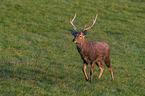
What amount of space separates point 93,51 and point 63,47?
6393mm

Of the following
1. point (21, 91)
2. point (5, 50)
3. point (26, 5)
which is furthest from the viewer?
point (26, 5)

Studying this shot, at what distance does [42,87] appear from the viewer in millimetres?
9508

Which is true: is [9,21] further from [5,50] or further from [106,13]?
[106,13]

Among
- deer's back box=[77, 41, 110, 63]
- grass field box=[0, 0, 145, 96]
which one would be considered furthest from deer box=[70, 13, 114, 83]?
grass field box=[0, 0, 145, 96]

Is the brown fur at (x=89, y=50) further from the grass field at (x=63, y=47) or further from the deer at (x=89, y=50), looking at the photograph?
the grass field at (x=63, y=47)

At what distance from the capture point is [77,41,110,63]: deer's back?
1066cm

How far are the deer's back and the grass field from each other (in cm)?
98

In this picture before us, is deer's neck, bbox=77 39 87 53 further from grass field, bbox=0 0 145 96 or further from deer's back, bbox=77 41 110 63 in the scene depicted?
grass field, bbox=0 0 145 96

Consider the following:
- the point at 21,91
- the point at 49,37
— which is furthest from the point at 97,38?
the point at 21,91

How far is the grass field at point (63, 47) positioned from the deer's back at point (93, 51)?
0.98 metres

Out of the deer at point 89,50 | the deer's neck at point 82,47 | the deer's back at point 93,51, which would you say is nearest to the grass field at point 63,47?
the deer at point 89,50

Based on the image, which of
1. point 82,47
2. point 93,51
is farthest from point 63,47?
point 82,47

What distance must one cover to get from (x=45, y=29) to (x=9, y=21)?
3237 millimetres

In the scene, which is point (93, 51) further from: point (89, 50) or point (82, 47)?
point (82, 47)
